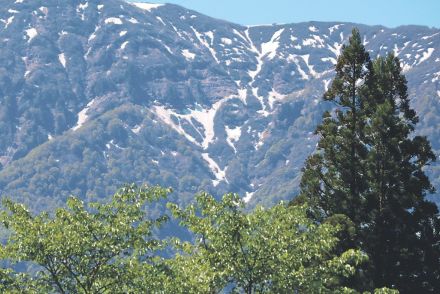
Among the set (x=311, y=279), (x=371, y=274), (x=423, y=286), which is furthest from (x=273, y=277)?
(x=423, y=286)

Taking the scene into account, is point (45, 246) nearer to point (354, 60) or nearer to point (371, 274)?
point (371, 274)

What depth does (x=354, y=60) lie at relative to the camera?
5903 cm

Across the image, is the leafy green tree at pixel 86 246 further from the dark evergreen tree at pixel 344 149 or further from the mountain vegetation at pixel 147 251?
the dark evergreen tree at pixel 344 149

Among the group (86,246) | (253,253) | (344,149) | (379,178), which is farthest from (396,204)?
(86,246)

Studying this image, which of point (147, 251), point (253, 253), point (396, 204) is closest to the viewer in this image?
point (253, 253)

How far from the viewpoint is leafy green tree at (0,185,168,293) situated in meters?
30.3

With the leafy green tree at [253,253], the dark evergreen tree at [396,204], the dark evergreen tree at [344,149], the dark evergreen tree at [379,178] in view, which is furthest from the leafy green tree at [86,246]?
the dark evergreen tree at [344,149]

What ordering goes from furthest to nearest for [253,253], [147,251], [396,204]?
[396,204], [147,251], [253,253]

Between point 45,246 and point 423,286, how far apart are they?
33195 millimetres

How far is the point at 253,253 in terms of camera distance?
103 ft

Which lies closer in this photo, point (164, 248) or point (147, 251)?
point (147, 251)

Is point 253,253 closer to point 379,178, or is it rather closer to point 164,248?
point 164,248

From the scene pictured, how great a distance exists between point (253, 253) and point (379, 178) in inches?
1056

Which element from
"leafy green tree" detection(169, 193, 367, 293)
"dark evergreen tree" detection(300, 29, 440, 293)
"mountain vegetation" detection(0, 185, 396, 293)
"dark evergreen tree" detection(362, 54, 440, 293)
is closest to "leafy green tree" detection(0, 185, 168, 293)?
"mountain vegetation" detection(0, 185, 396, 293)
